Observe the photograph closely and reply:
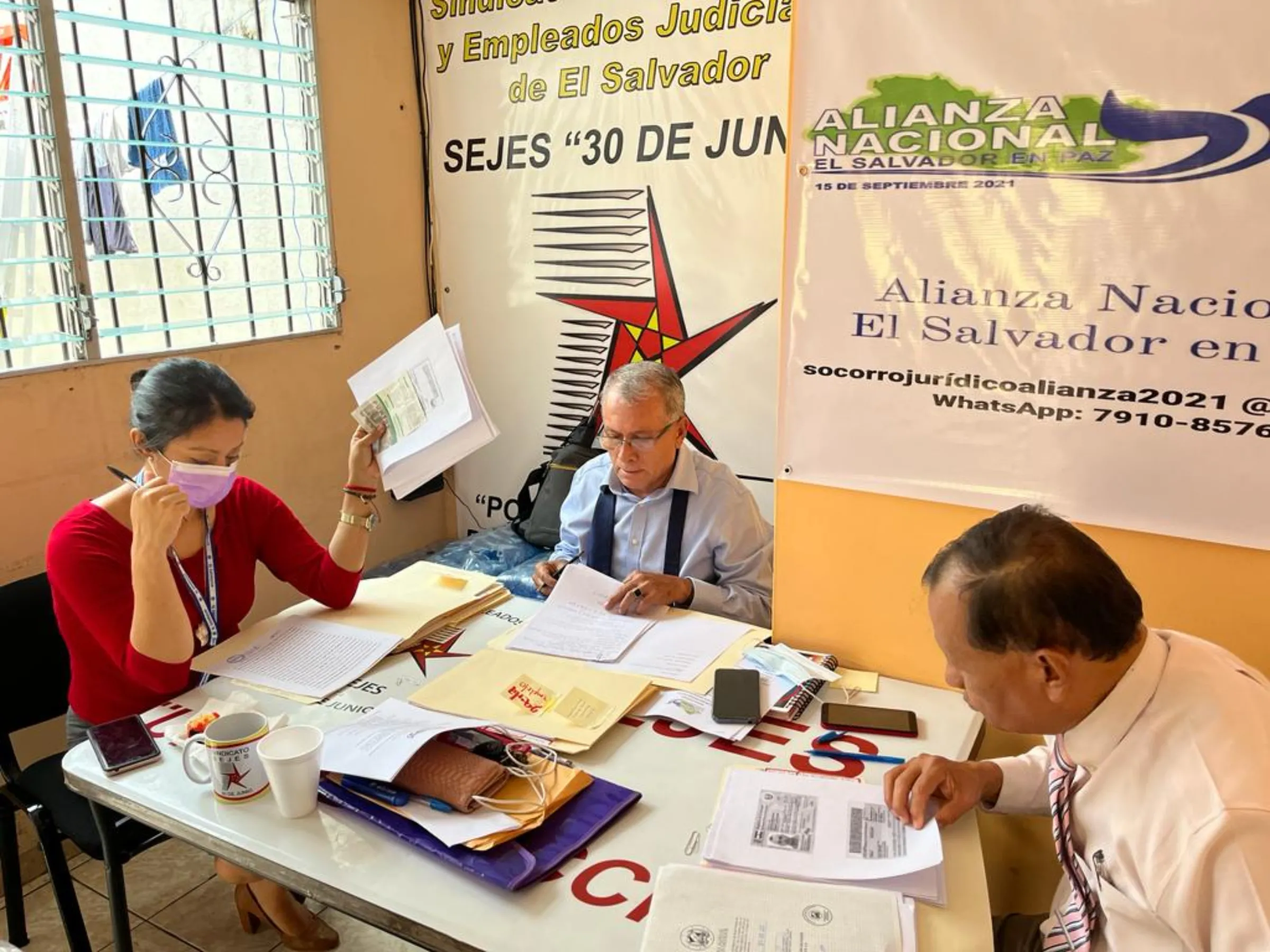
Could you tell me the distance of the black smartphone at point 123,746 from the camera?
137 cm

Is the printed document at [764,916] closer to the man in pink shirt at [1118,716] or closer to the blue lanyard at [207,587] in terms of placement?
the man in pink shirt at [1118,716]

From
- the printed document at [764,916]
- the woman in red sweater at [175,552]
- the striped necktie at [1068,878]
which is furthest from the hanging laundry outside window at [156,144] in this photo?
the striped necktie at [1068,878]

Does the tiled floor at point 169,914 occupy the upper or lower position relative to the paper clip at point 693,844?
lower

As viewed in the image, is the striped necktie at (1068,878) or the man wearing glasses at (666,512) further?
the man wearing glasses at (666,512)

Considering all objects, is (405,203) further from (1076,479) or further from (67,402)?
(1076,479)

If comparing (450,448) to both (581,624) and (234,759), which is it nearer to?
(581,624)

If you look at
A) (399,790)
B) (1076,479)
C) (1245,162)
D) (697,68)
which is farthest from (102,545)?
(697,68)

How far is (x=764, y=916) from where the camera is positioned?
103 cm

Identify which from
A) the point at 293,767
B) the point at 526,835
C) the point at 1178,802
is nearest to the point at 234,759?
the point at 293,767

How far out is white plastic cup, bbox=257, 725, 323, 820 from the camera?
1216mm

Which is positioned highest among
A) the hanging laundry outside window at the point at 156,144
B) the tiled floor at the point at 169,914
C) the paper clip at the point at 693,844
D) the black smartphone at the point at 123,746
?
the hanging laundry outside window at the point at 156,144

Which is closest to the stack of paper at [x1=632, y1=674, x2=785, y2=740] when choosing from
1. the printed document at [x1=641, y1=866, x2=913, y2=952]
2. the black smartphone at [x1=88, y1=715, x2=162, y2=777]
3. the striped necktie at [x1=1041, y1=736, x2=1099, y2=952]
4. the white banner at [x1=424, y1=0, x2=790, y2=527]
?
the printed document at [x1=641, y1=866, x2=913, y2=952]

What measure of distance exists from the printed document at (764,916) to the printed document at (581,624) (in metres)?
0.62

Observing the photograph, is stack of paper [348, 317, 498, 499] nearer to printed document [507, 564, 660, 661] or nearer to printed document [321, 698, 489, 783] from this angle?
printed document [507, 564, 660, 661]
